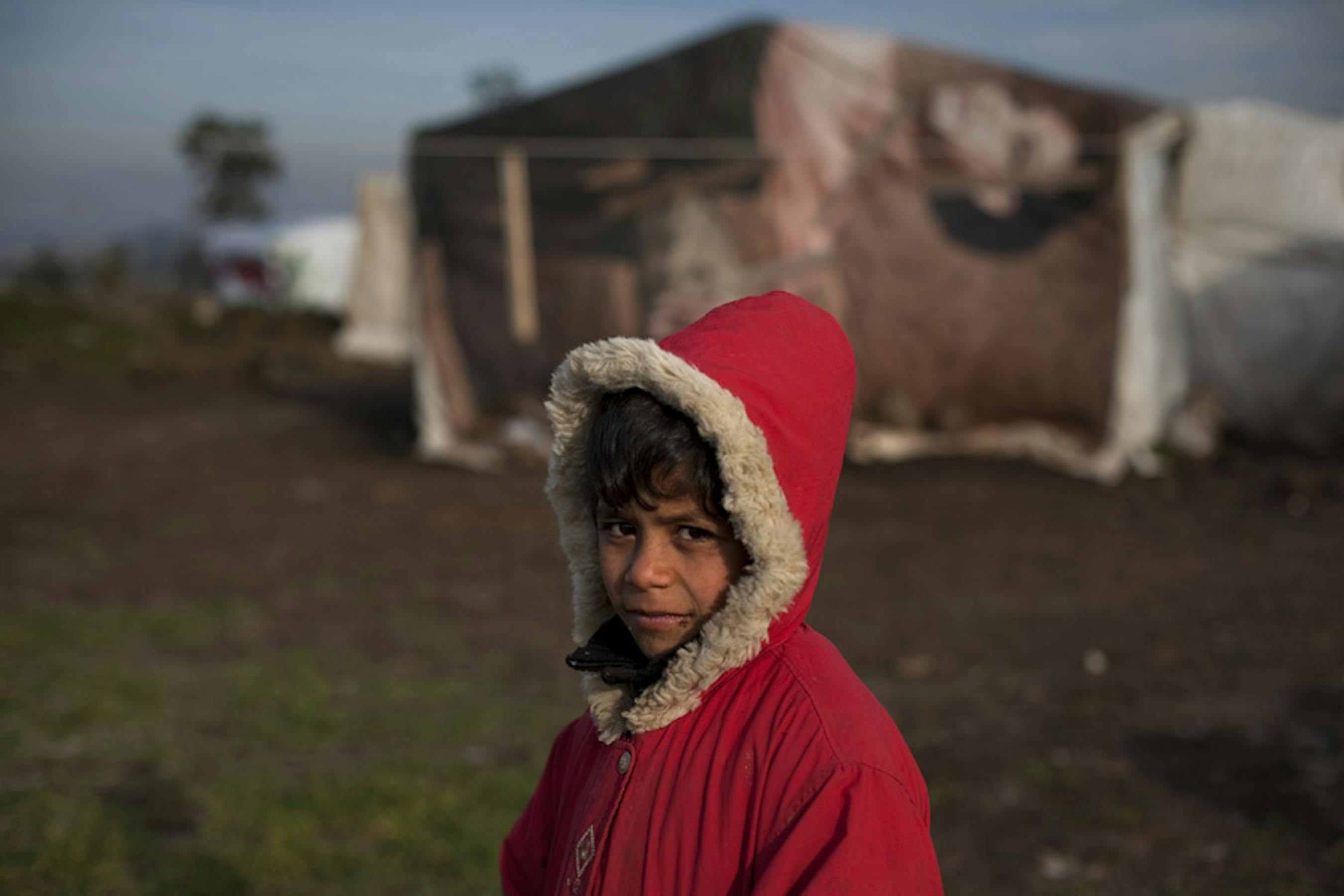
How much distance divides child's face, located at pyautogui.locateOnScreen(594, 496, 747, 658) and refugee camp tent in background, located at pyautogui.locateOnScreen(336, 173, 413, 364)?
15.5 meters

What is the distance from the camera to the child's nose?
135cm

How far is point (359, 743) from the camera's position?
4.09m

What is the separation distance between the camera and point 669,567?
1.38 m

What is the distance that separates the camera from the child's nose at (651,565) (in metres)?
1.35

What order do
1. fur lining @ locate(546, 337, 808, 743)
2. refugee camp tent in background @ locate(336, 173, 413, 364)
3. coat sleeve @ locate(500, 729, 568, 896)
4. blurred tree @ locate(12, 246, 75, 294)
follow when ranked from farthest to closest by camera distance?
blurred tree @ locate(12, 246, 75, 294)
refugee camp tent in background @ locate(336, 173, 413, 364)
coat sleeve @ locate(500, 729, 568, 896)
fur lining @ locate(546, 337, 808, 743)

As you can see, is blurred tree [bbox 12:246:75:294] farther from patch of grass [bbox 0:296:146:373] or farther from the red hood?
the red hood

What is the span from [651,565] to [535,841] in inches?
20.6

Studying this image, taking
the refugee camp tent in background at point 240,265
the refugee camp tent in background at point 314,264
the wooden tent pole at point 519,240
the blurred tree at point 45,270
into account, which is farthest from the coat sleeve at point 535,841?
the blurred tree at point 45,270

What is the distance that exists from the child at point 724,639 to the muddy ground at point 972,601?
2.15 m

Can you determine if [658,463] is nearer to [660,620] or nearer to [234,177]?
[660,620]

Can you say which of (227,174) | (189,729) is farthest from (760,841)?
(227,174)

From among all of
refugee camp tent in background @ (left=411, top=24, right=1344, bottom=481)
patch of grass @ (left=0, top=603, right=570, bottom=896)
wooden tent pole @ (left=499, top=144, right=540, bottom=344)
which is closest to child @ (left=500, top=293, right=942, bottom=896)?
patch of grass @ (left=0, top=603, right=570, bottom=896)

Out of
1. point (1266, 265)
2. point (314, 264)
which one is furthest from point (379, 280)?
point (1266, 265)

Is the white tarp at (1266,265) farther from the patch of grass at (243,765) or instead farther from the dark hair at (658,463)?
the dark hair at (658,463)
